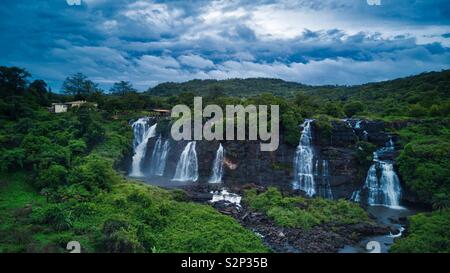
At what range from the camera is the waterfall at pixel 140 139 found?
33.9m

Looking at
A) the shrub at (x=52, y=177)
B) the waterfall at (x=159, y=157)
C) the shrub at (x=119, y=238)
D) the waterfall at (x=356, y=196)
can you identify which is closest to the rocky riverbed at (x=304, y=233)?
the waterfall at (x=356, y=196)

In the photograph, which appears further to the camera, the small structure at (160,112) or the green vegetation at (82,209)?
the small structure at (160,112)

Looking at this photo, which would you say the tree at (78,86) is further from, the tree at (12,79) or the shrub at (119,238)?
the shrub at (119,238)

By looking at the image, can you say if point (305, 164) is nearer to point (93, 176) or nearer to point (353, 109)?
point (353, 109)

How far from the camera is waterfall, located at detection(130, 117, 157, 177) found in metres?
33.9

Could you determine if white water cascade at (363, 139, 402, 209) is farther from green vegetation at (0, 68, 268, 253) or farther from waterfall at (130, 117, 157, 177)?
waterfall at (130, 117, 157, 177)

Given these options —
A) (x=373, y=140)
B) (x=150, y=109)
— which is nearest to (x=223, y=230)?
(x=373, y=140)

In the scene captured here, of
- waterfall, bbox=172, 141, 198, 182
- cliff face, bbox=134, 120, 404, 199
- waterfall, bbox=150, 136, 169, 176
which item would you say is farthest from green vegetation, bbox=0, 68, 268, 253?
cliff face, bbox=134, 120, 404, 199

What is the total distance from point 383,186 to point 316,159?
16.3 ft

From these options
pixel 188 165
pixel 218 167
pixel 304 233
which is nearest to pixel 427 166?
pixel 304 233

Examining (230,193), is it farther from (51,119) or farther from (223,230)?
(51,119)

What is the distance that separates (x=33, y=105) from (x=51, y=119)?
5.23 m

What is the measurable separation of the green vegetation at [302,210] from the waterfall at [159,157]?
1112cm

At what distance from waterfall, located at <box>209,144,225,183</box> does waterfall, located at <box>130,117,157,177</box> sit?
7100 mm
